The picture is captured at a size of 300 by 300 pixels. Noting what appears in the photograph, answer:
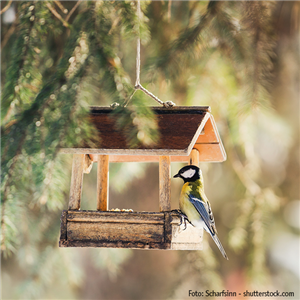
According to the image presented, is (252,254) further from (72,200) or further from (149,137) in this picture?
(149,137)

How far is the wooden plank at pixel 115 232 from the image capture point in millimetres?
1134

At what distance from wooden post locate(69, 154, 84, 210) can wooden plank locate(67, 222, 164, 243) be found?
0.11m

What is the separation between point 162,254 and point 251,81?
7.43 feet

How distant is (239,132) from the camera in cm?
202

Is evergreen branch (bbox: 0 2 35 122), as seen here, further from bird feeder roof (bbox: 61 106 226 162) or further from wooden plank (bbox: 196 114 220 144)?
wooden plank (bbox: 196 114 220 144)

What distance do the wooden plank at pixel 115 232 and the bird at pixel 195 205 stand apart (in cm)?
15

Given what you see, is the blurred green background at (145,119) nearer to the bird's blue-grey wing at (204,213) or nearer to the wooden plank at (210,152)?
the wooden plank at (210,152)

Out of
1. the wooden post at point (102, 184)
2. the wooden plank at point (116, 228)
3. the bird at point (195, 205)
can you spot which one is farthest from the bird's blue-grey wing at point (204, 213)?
the wooden post at point (102, 184)

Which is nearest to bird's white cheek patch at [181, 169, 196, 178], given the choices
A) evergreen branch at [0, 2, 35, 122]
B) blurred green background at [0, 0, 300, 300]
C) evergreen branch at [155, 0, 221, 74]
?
blurred green background at [0, 0, 300, 300]

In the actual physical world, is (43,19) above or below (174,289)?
above

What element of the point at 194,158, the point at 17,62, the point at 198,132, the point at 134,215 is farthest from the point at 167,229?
the point at 17,62

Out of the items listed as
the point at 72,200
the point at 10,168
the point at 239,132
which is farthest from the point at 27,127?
the point at 239,132

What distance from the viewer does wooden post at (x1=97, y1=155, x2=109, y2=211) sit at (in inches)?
52.3

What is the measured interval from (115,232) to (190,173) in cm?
44
